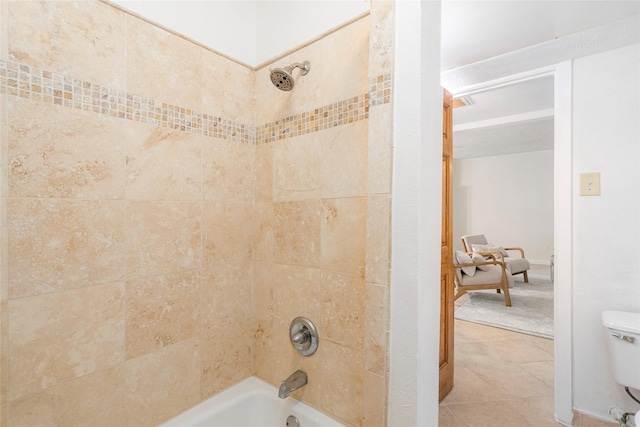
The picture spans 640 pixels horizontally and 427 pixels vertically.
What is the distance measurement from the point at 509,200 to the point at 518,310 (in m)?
3.49

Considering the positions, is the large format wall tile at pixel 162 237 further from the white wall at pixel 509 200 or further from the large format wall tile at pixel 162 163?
the white wall at pixel 509 200

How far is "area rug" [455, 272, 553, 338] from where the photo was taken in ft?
10.5

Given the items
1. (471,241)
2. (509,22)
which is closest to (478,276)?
(471,241)

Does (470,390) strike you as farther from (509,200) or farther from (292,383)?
(509,200)

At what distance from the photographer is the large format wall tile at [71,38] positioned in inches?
33.0

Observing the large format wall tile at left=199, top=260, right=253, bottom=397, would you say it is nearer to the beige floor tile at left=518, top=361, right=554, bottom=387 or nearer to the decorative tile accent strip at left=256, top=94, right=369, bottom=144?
the decorative tile accent strip at left=256, top=94, right=369, bottom=144

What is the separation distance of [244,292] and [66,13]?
3.93ft

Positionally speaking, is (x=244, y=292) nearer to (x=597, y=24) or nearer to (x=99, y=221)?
(x=99, y=221)

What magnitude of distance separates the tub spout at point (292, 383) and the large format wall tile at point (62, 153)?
93 centimetres

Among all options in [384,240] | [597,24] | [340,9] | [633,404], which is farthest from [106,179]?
[633,404]

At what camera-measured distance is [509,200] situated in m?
6.38

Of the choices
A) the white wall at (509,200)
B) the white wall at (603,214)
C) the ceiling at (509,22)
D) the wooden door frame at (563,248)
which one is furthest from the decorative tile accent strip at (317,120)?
the white wall at (509,200)

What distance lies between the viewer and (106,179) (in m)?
0.98

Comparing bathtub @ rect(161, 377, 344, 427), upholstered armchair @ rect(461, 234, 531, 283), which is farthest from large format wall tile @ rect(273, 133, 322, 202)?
upholstered armchair @ rect(461, 234, 531, 283)
